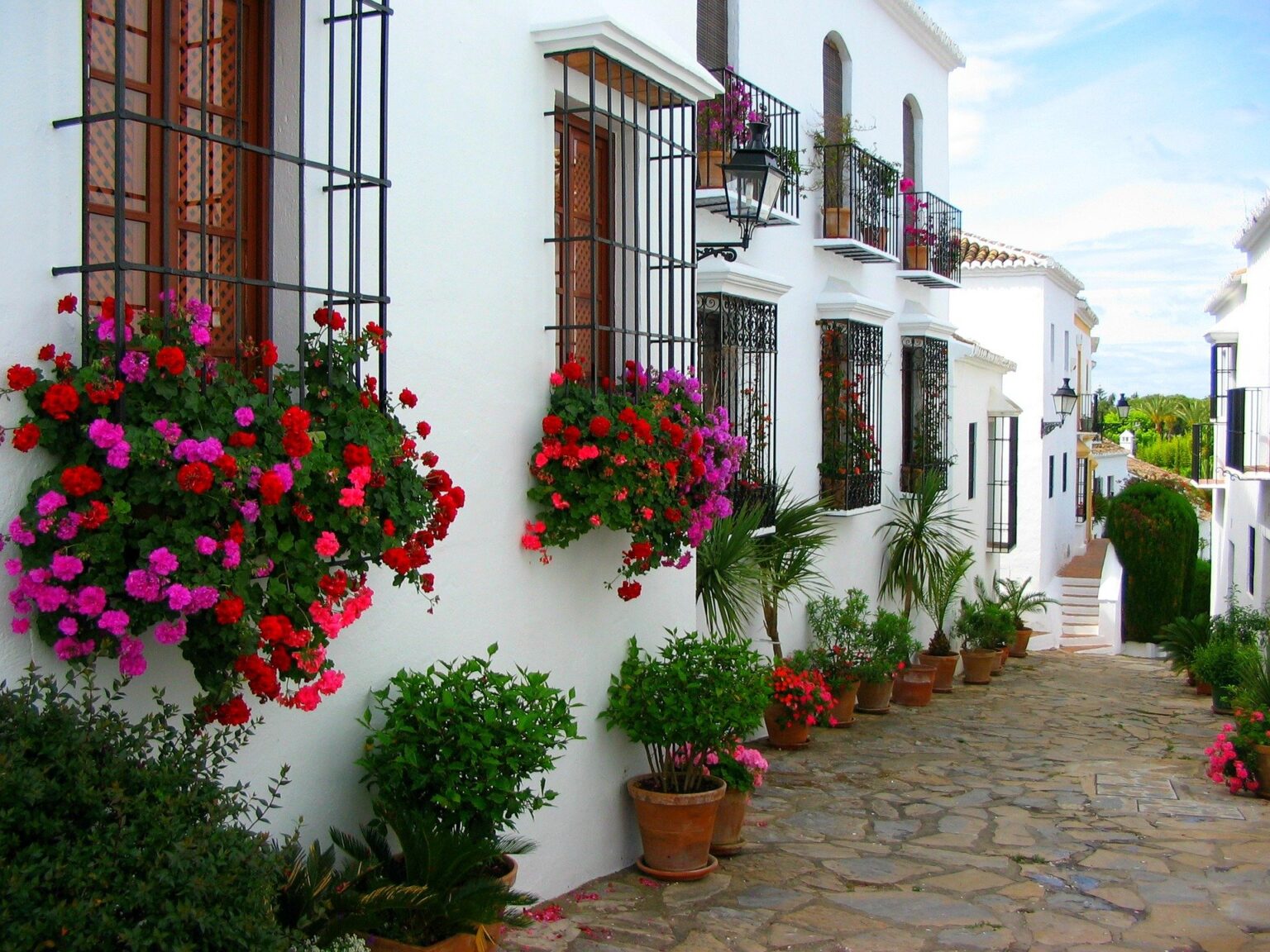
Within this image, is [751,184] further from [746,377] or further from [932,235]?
[932,235]

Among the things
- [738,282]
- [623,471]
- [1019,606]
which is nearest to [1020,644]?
[1019,606]

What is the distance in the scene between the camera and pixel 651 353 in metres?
6.24

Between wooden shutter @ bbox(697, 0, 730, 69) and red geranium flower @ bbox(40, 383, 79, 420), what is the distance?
7.20m

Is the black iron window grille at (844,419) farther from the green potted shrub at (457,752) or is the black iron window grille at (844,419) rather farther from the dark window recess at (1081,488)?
the dark window recess at (1081,488)

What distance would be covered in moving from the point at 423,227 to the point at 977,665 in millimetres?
10613

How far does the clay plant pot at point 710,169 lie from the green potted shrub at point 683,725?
413cm

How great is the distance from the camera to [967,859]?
6.64 meters

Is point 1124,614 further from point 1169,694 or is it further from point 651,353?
point 651,353

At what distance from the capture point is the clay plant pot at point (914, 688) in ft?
38.3

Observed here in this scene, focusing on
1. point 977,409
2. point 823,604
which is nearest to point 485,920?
point 823,604

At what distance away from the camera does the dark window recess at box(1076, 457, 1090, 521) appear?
96.8ft

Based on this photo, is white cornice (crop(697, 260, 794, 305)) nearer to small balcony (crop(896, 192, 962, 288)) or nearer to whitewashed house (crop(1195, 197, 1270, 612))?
small balcony (crop(896, 192, 962, 288))

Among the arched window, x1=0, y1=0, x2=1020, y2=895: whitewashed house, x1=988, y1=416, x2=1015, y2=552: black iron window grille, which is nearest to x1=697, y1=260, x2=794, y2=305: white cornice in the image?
x1=0, y1=0, x2=1020, y2=895: whitewashed house

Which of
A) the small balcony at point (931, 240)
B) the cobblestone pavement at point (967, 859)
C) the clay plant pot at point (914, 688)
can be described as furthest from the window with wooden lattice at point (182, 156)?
the small balcony at point (931, 240)
